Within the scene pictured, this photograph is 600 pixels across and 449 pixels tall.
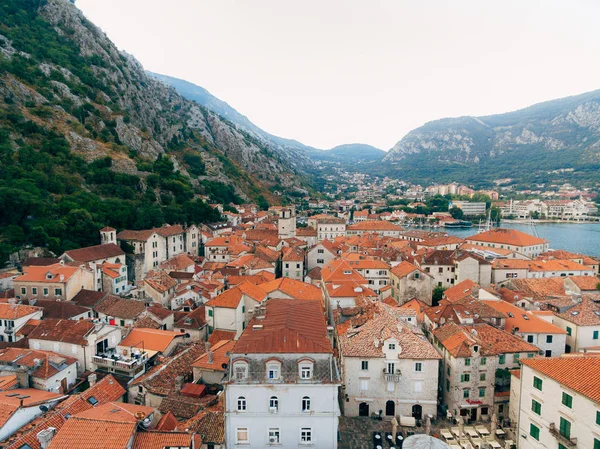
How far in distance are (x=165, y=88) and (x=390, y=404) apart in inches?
6408

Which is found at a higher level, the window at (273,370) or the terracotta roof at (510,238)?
the window at (273,370)

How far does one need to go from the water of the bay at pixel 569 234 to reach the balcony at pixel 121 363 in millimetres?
103185

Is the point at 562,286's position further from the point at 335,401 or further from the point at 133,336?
the point at 133,336

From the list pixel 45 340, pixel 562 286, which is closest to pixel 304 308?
pixel 45 340

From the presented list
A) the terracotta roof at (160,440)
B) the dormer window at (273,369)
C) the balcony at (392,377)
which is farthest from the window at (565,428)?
the terracotta roof at (160,440)

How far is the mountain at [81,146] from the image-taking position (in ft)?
183

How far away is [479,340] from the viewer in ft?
91.0

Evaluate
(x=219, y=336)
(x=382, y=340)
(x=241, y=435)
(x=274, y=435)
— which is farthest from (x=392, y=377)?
(x=219, y=336)

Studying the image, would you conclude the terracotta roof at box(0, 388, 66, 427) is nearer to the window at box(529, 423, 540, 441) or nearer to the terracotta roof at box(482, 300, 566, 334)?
the window at box(529, 423, 540, 441)

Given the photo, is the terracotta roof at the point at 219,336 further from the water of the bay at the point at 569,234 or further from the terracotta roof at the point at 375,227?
the water of the bay at the point at 569,234

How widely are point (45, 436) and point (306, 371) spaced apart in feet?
37.7

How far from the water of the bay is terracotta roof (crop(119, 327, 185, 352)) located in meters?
101

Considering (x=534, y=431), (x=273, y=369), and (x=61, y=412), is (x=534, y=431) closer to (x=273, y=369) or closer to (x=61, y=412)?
(x=273, y=369)

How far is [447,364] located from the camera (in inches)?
1096
